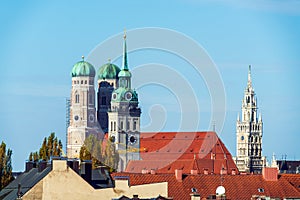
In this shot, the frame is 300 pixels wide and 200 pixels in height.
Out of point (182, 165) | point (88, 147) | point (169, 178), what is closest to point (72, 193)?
point (169, 178)

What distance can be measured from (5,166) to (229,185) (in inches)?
894

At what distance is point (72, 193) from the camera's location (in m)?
73.2

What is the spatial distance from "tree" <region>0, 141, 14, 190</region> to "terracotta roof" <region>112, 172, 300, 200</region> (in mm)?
11378

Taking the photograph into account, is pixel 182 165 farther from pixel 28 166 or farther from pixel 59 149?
pixel 28 166

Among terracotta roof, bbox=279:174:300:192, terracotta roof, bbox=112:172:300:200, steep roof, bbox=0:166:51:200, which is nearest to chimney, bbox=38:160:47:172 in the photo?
steep roof, bbox=0:166:51:200

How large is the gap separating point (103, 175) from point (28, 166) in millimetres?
7020

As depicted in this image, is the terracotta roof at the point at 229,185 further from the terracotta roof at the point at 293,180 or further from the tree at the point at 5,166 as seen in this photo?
the tree at the point at 5,166

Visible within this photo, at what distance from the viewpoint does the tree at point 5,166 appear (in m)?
113

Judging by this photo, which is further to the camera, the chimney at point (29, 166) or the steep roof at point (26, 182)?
the chimney at point (29, 166)

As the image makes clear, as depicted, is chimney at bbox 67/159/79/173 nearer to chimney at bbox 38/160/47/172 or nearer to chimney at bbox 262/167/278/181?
chimney at bbox 38/160/47/172

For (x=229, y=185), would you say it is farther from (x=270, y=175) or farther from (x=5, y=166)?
(x=5, y=166)

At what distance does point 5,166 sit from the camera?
118625 millimetres

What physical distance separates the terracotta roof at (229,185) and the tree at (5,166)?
1138 centimetres

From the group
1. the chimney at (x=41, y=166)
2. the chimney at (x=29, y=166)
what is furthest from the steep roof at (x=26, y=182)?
the chimney at (x=29, y=166)
